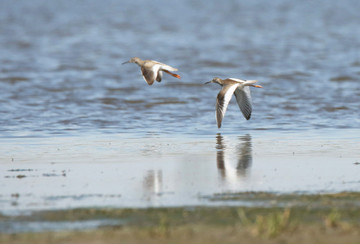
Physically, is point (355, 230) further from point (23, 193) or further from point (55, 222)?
point (23, 193)

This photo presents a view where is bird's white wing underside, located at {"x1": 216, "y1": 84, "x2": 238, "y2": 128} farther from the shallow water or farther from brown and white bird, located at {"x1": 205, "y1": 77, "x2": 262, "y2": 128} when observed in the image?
the shallow water

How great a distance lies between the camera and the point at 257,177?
864 centimetres

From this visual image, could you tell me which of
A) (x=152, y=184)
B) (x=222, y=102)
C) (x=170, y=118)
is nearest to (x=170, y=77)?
(x=170, y=118)

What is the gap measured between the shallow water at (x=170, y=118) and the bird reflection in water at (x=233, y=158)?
0.08 feet

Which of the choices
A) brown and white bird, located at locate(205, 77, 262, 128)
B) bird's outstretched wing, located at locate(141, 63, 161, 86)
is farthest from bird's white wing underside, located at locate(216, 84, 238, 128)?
bird's outstretched wing, located at locate(141, 63, 161, 86)

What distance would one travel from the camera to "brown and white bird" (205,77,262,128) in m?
12.5

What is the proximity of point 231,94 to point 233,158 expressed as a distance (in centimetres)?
278

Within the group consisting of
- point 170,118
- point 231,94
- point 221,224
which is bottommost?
point 221,224

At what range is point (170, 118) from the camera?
1476 cm

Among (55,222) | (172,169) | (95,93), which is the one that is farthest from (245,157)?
(95,93)

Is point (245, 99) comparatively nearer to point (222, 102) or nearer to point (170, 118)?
point (222, 102)

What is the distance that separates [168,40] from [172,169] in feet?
76.9

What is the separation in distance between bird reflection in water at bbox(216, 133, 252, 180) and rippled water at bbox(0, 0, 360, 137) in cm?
153

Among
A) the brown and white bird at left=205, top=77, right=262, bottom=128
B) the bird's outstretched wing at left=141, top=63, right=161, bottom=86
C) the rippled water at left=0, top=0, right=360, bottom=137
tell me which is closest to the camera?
the bird's outstretched wing at left=141, top=63, right=161, bottom=86
